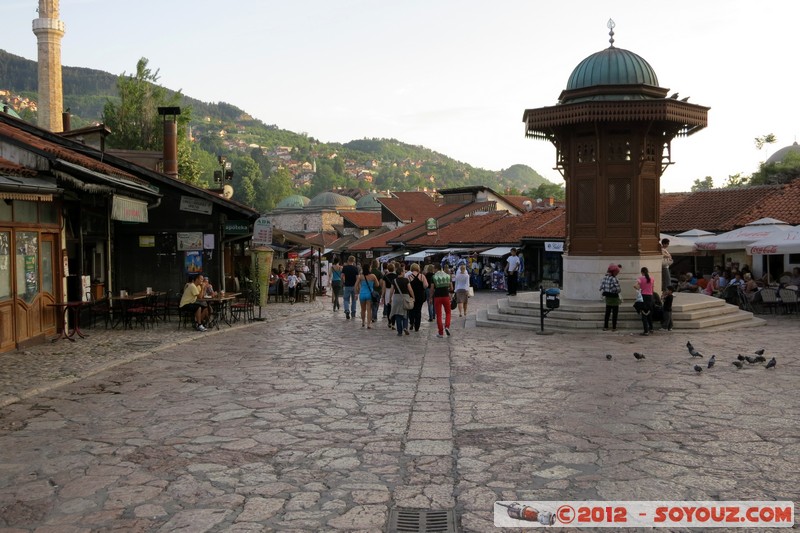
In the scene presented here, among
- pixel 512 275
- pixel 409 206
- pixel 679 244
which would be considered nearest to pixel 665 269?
pixel 679 244

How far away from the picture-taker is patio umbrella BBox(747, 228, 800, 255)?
18297 mm

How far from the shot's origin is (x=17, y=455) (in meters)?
6.51

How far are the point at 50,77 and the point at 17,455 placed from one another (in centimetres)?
3738

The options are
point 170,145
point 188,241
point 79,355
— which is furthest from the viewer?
point 170,145

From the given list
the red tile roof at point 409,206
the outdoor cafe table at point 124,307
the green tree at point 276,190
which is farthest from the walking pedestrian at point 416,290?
the green tree at point 276,190

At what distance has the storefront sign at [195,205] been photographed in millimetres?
20281

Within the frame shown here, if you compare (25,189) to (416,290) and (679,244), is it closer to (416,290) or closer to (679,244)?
(416,290)

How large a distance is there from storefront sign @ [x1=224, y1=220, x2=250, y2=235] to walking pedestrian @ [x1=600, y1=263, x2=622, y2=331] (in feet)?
34.0

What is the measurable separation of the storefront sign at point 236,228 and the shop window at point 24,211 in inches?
297

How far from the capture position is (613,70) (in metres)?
17.5

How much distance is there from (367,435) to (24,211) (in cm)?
930

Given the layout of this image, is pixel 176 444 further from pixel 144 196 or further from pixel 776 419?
pixel 144 196

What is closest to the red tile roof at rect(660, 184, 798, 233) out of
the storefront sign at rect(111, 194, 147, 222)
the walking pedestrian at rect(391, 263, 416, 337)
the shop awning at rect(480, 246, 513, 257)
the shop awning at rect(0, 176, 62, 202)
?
the shop awning at rect(480, 246, 513, 257)

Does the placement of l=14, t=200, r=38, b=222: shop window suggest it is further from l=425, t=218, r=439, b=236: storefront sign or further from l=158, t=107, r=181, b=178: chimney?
l=425, t=218, r=439, b=236: storefront sign
